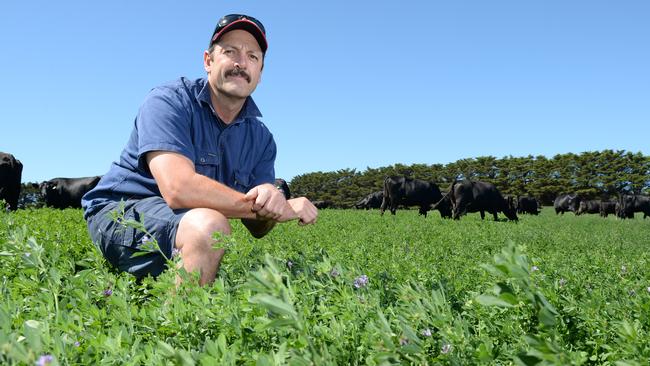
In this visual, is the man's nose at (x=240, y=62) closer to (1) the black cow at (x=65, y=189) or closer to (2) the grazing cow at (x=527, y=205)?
(1) the black cow at (x=65, y=189)

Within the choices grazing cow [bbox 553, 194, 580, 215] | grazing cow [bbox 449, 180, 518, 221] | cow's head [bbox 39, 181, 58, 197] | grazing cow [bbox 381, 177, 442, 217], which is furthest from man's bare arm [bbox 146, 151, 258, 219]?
grazing cow [bbox 553, 194, 580, 215]

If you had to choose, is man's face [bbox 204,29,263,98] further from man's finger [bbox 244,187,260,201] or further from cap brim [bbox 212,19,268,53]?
man's finger [bbox 244,187,260,201]

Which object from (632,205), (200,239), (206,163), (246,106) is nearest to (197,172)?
(206,163)

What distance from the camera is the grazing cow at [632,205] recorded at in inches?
1673

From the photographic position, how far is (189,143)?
3.41 metres

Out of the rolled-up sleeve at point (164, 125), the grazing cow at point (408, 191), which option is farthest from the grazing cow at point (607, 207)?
the rolled-up sleeve at point (164, 125)

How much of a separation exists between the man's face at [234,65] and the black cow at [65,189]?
97.4 feet

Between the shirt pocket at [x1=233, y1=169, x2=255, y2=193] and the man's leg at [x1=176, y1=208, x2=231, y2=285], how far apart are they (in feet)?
3.24

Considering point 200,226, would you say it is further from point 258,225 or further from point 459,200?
point 459,200

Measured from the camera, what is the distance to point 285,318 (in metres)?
1.16

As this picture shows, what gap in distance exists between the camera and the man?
305cm

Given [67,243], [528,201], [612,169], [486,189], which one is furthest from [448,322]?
[612,169]

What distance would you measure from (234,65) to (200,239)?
124cm

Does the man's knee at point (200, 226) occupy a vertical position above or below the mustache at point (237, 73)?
below
